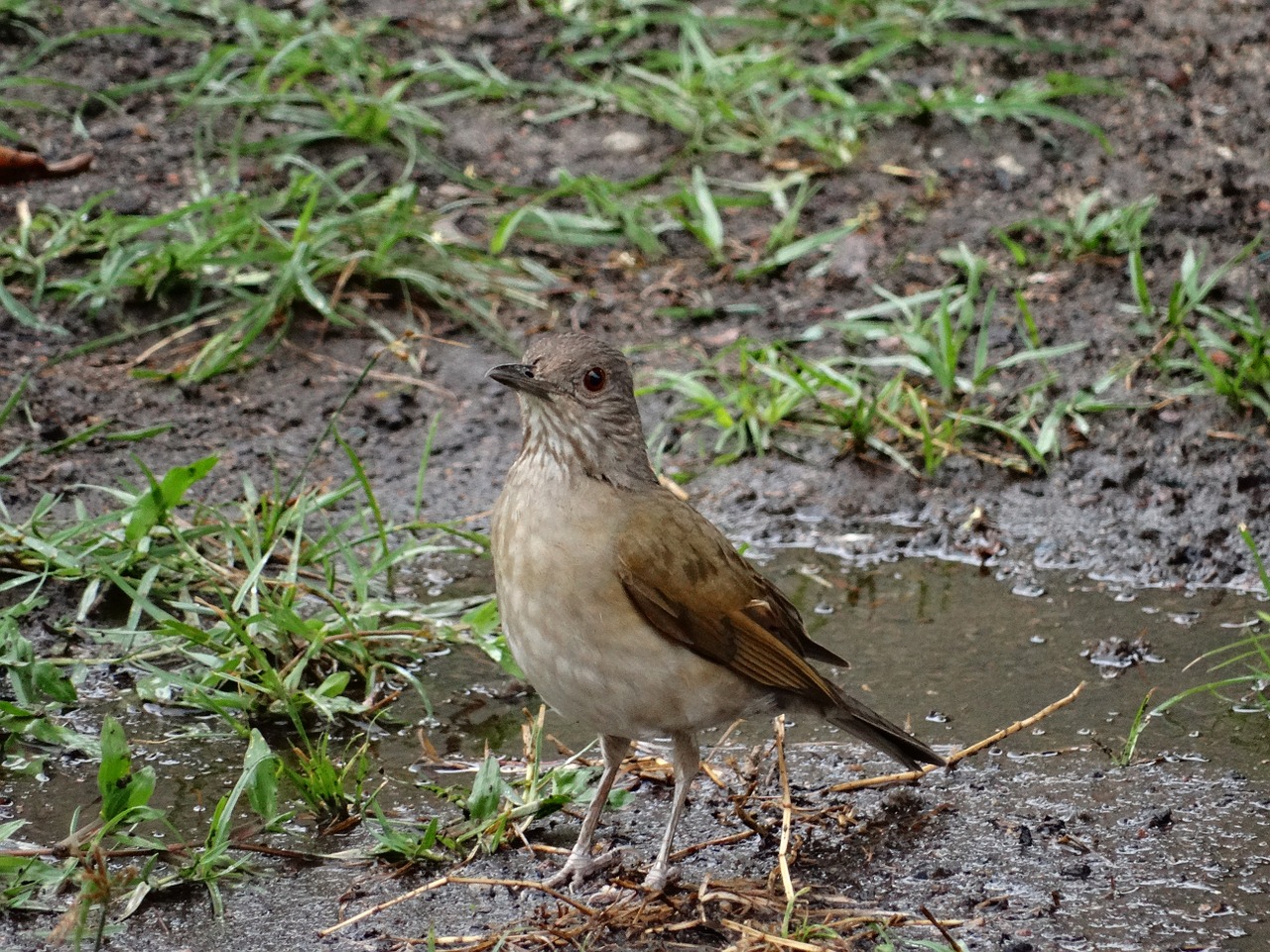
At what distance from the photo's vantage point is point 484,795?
423 centimetres

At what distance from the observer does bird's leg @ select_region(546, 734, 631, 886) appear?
4.17m

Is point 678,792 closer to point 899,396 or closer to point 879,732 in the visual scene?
point 879,732

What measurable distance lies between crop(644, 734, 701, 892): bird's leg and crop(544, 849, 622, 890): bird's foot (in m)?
0.14

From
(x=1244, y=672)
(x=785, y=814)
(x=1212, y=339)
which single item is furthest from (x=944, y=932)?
(x=1212, y=339)

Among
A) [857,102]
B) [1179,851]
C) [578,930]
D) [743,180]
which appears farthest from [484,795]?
[857,102]

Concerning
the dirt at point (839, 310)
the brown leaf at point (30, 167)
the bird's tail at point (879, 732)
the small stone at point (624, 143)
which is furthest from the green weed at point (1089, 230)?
the brown leaf at point (30, 167)

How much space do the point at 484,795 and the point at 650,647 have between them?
0.67 meters

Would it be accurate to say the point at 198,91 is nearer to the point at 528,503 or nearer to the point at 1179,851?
the point at 528,503

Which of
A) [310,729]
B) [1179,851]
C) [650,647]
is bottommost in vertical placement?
[310,729]

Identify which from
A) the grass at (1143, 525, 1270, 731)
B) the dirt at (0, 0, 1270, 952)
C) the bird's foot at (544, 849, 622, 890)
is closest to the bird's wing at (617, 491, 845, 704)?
the bird's foot at (544, 849, 622, 890)

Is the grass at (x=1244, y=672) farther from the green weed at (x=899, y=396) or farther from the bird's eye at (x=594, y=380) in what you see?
the bird's eye at (x=594, y=380)

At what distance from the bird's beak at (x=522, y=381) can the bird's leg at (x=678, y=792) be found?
105 cm

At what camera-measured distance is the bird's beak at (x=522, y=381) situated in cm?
415

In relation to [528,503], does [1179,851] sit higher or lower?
lower
